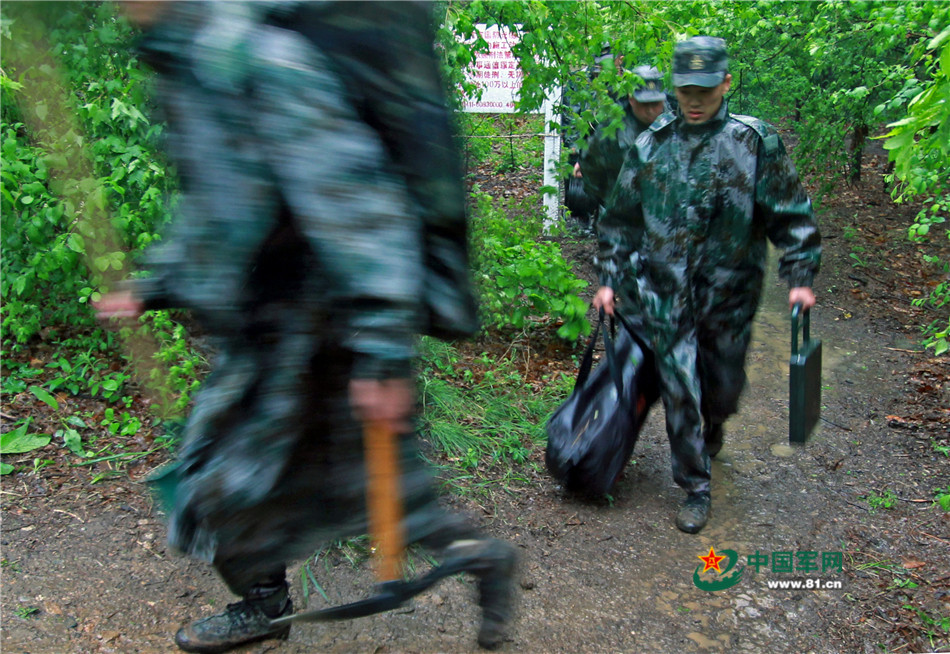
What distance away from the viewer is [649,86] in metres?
5.46

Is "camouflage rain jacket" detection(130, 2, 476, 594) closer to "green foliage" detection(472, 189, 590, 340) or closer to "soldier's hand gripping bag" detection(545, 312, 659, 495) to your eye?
"soldier's hand gripping bag" detection(545, 312, 659, 495)

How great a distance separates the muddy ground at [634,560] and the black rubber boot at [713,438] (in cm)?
11

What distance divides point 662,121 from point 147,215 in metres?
2.38

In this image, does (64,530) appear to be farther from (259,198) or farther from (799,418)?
(799,418)

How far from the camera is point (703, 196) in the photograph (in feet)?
11.1

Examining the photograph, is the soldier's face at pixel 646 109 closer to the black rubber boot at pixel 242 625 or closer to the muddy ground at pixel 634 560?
the muddy ground at pixel 634 560

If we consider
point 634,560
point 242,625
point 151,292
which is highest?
point 151,292

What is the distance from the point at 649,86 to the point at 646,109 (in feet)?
0.56

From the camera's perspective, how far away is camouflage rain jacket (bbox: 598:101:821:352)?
3.37m

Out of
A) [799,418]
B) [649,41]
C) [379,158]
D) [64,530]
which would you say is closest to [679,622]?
[799,418]

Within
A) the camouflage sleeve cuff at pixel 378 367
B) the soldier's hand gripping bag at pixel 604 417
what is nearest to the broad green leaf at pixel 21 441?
the soldier's hand gripping bag at pixel 604 417

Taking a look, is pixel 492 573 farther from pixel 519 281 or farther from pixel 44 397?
pixel 519 281

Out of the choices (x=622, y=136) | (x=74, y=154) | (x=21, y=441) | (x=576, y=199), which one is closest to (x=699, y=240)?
(x=622, y=136)

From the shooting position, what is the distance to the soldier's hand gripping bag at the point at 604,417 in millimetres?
3656
